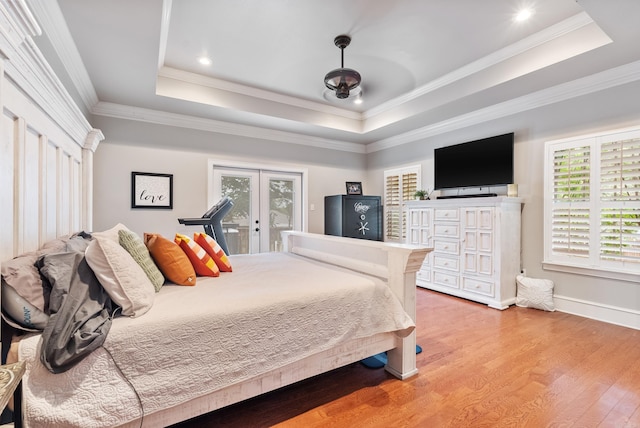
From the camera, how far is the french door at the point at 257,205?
15.7ft

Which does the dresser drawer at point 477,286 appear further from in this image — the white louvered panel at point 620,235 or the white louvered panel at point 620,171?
the white louvered panel at point 620,171

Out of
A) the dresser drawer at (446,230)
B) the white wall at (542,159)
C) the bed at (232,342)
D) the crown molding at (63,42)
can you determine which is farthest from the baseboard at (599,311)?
the crown molding at (63,42)

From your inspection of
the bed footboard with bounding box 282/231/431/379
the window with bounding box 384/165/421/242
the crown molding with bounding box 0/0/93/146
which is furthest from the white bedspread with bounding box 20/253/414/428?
the window with bounding box 384/165/421/242

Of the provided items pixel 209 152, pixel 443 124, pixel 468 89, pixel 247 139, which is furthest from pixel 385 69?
pixel 209 152

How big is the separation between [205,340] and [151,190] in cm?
335

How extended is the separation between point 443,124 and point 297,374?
422cm

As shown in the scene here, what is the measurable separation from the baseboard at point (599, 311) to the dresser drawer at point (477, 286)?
2.23 feet

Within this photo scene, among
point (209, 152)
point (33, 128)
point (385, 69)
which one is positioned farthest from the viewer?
point (209, 152)

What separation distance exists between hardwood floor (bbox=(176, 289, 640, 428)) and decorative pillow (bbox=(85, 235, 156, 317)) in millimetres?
800

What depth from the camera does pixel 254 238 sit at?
4.94 m

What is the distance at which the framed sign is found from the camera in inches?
158

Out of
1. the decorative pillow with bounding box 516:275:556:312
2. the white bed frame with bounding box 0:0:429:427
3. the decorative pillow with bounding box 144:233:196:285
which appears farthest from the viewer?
the decorative pillow with bounding box 516:275:556:312

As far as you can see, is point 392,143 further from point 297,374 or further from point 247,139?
point 297,374

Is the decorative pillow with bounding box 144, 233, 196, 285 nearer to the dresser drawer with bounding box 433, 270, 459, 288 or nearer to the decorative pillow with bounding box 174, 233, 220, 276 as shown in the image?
the decorative pillow with bounding box 174, 233, 220, 276
